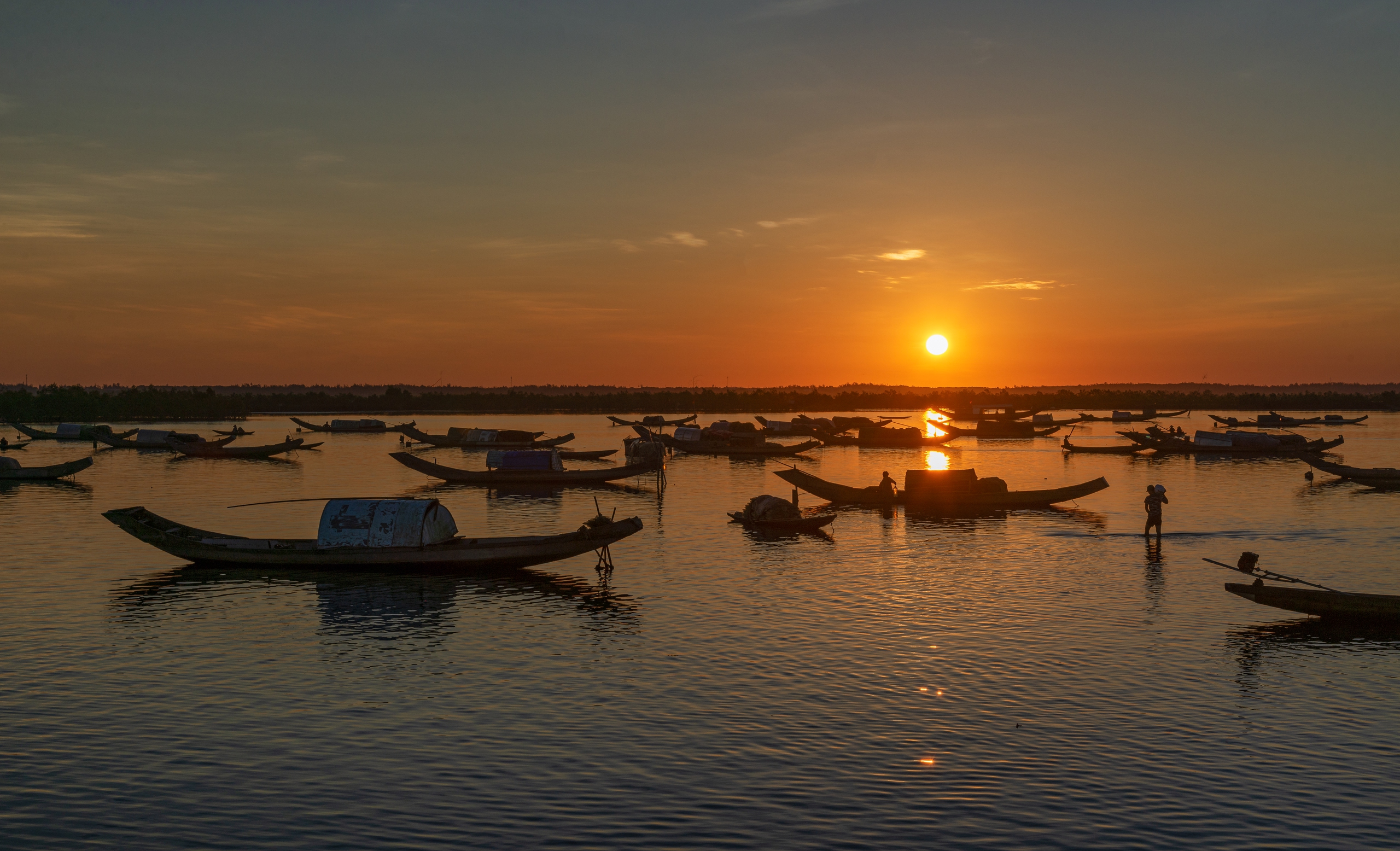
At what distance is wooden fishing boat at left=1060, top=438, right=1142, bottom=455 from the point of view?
10569cm

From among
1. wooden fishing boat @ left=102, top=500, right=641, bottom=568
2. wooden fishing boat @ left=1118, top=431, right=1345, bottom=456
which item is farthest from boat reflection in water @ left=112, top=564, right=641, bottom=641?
wooden fishing boat @ left=1118, top=431, right=1345, bottom=456

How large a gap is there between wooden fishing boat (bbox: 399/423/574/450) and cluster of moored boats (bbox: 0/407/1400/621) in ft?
0.77

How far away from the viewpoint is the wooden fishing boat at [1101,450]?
347ft

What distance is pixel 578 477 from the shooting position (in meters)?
68.9

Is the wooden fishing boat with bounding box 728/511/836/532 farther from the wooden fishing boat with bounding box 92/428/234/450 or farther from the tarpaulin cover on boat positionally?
the wooden fishing boat with bounding box 92/428/234/450

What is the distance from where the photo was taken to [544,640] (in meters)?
25.8

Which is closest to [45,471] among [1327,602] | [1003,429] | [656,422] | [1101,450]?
[1327,602]

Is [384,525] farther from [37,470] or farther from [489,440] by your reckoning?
[489,440]

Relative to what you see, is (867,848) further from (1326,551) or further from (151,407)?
(151,407)

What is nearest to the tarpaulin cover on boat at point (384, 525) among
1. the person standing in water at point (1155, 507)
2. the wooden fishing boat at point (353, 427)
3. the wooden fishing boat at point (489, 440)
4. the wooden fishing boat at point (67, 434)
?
the person standing in water at point (1155, 507)

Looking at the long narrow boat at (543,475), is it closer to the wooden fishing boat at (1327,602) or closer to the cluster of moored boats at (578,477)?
the cluster of moored boats at (578,477)

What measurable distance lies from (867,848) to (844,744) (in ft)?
13.4

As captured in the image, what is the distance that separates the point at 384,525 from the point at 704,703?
1695 cm

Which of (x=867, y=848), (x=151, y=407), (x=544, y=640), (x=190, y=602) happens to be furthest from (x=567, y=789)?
(x=151, y=407)
